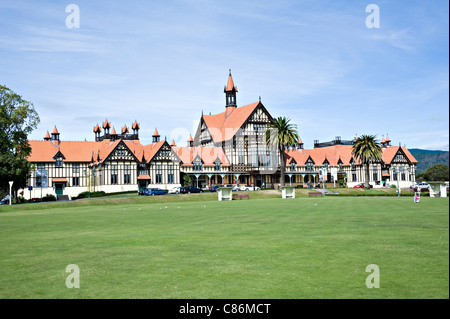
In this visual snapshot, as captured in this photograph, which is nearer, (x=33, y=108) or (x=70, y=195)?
(x=33, y=108)

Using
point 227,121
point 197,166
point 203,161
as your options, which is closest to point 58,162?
point 197,166

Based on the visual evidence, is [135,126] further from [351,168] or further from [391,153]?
[391,153]

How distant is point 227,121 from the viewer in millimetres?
91938

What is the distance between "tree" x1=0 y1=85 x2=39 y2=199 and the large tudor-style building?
2077cm

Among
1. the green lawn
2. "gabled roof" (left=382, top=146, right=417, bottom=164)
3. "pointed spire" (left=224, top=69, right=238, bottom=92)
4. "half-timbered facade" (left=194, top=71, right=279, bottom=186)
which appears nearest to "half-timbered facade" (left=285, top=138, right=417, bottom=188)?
"gabled roof" (left=382, top=146, right=417, bottom=164)

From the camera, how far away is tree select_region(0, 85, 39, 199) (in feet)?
164

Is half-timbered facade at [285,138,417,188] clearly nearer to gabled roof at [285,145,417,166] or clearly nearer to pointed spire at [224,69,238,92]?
gabled roof at [285,145,417,166]

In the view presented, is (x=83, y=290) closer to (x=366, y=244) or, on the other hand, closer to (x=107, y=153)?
(x=366, y=244)

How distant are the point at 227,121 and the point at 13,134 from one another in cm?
4889

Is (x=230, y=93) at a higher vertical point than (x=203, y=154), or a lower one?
higher

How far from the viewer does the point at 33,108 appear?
175 ft
